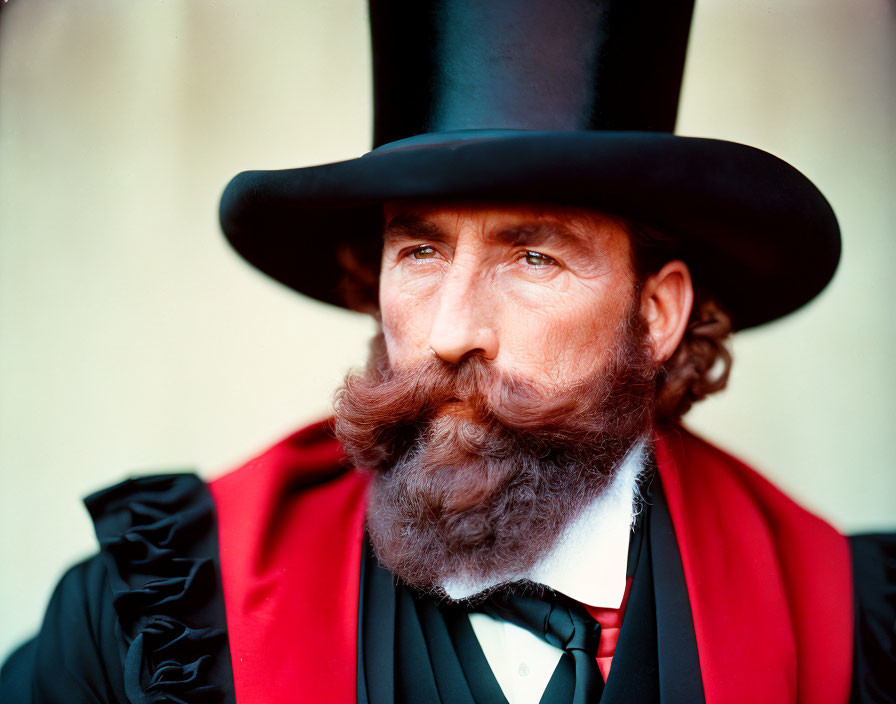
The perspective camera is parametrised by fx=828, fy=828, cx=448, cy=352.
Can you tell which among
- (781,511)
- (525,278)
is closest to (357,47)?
(525,278)

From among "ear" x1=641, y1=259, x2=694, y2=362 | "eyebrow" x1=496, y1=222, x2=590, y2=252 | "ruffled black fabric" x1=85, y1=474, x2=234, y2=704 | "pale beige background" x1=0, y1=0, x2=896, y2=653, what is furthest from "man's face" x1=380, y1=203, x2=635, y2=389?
"pale beige background" x1=0, y1=0, x2=896, y2=653

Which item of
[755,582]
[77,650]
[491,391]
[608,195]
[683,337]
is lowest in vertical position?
[77,650]

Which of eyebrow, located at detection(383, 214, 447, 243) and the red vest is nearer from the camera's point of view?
the red vest

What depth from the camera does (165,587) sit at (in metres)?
1.77

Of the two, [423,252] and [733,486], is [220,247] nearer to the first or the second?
[423,252]

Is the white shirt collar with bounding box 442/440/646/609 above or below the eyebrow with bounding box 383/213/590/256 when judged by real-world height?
below

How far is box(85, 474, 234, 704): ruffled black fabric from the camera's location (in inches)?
66.5

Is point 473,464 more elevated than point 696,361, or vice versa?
point 696,361

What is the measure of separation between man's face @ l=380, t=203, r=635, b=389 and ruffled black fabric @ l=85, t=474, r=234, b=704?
0.62 metres

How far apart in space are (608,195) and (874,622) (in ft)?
3.93

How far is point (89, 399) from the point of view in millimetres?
2920

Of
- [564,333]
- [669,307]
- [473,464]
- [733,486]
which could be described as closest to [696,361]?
[669,307]

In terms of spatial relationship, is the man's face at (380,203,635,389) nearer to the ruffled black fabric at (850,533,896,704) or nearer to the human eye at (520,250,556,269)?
the human eye at (520,250,556,269)

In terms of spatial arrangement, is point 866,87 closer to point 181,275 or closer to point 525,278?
point 525,278
